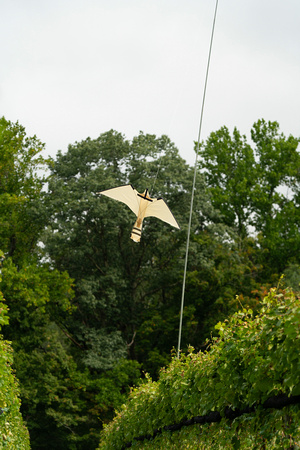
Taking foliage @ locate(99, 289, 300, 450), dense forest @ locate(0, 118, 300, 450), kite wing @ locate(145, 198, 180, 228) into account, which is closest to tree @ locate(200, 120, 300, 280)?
dense forest @ locate(0, 118, 300, 450)

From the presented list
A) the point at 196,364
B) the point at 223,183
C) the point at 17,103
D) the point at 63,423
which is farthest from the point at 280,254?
the point at 196,364

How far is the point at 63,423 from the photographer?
15828mm

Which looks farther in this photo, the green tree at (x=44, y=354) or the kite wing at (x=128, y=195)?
the green tree at (x=44, y=354)

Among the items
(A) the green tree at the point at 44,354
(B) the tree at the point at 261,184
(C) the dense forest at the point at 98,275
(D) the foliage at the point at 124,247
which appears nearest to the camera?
(A) the green tree at the point at 44,354

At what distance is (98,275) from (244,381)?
1555 centimetres

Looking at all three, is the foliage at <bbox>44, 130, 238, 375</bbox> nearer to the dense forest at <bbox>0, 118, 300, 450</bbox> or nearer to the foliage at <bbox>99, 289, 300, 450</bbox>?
the dense forest at <bbox>0, 118, 300, 450</bbox>

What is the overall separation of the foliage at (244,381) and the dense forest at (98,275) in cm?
1182

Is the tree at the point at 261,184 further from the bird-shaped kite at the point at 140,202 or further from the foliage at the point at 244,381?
the foliage at the point at 244,381

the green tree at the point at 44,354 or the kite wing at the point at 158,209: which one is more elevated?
the kite wing at the point at 158,209

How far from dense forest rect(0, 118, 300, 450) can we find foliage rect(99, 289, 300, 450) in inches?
465

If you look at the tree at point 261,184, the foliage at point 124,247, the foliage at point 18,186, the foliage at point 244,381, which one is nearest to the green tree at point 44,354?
the foliage at point 18,186

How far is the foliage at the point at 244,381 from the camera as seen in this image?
2246 millimetres

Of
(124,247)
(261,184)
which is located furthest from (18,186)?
(261,184)

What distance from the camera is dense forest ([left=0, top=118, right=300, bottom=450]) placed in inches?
648
